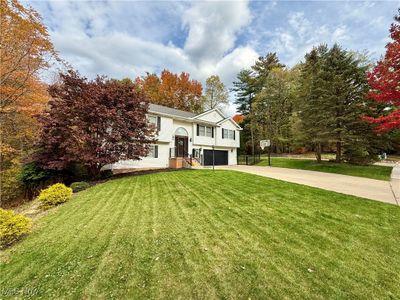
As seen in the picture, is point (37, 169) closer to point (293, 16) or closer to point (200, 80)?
point (293, 16)

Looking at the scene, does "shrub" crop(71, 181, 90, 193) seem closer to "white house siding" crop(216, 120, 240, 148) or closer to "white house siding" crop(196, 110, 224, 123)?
"white house siding" crop(196, 110, 224, 123)

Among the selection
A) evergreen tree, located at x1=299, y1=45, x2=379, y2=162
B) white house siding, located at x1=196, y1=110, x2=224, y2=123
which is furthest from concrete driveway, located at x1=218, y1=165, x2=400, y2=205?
white house siding, located at x1=196, y1=110, x2=224, y2=123

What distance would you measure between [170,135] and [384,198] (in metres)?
14.3

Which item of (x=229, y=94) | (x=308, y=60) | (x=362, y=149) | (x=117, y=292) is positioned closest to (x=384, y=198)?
(x=117, y=292)

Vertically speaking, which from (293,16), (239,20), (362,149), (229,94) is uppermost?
(229,94)

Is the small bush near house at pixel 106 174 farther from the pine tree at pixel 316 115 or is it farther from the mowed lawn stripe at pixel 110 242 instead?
the pine tree at pixel 316 115

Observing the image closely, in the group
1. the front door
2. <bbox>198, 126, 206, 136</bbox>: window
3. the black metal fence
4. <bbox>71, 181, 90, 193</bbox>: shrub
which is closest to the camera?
<bbox>71, 181, 90, 193</bbox>: shrub

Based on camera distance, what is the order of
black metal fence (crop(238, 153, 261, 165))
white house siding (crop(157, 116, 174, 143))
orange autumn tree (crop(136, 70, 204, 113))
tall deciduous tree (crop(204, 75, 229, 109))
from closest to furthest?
white house siding (crop(157, 116, 174, 143))
black metal fence (crop(238, 153, 261, 165))
orange autumn tree (crop(136, 70, 204, 113))
tall deciduous tree (crop(204, 75, 229, 109))

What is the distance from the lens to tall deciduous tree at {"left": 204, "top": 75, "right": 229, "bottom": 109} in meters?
33.3

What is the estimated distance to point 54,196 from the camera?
267 inches

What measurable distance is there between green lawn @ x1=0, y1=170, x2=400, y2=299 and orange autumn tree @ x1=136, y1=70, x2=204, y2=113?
95.1 ft

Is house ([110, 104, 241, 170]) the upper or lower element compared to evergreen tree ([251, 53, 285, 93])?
lower

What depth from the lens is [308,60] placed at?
26.3 metres

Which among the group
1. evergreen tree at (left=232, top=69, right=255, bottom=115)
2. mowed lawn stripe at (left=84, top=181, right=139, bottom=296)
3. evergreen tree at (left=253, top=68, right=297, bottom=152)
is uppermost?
evergreen tree at (left=232, top=69, right=255, bottom=115)
